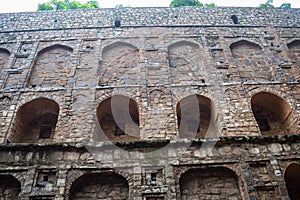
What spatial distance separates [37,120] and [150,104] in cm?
359

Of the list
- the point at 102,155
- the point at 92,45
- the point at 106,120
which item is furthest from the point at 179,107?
the point at 92,45

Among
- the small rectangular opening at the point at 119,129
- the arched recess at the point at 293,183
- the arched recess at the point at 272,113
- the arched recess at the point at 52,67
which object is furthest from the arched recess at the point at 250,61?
the arched recess at the point at 52,67

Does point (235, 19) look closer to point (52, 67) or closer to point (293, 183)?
point (293, 183)

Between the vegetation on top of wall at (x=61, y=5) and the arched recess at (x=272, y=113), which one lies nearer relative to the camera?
the arched recess at (x=272, y=113)

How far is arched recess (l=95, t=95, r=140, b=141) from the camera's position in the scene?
8445 mm

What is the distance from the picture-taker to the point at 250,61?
989 centimetres

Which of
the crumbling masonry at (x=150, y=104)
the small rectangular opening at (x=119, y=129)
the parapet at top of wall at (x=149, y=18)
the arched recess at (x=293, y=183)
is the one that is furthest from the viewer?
the parapet at top of wall at (x=149, y=18)

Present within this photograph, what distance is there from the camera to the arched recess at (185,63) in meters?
9.23

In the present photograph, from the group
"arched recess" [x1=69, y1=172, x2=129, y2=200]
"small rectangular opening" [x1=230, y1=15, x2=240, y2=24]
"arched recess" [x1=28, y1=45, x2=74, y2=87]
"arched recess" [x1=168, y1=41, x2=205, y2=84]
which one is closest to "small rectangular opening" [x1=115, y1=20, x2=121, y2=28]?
"arched recess" [x1=28, y1=45, x2=74, y2=87]

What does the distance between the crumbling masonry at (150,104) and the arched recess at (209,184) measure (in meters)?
0.02

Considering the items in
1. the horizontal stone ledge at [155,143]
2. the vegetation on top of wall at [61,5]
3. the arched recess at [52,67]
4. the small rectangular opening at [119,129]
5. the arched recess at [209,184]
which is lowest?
the arched recess at [209,184]

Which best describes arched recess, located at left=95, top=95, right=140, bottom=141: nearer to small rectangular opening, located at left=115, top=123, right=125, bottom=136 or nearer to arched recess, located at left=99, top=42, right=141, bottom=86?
small rectangular opening, located at left=115, top=123, right=125, bottom=136

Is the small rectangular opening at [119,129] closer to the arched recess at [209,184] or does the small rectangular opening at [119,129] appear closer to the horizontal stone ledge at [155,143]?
the horizontal stone ledge at [155,143]

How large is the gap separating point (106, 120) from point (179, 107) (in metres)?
2.26
